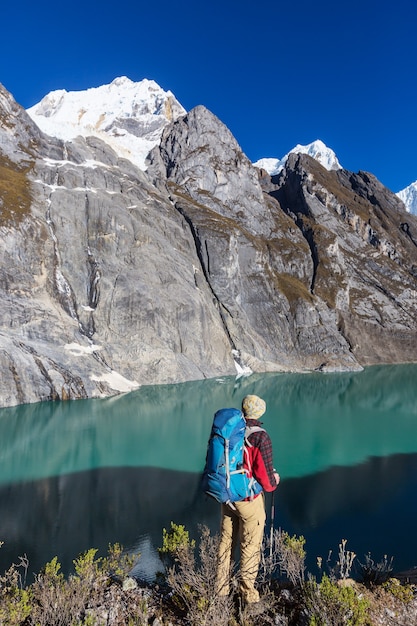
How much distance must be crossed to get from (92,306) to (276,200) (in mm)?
98592

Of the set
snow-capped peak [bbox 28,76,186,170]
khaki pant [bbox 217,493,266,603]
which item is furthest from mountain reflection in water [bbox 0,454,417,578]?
snow-capped peak [bbox 28,76,186,170]

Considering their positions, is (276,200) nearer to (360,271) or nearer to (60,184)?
(360,271)

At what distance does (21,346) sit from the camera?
159 feet

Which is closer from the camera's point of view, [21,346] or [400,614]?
[400,614]

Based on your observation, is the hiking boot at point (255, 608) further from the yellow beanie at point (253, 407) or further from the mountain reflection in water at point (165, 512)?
the mountain reflection in water at point (165, 512)

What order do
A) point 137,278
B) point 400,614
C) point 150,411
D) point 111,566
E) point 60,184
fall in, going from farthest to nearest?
point 60,184 → point 137,278 → point 150,411 → point 111,566 → point 400,614

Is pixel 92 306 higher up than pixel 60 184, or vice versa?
pixel 60 184

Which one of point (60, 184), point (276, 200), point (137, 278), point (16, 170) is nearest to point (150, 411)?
point (137, 278)

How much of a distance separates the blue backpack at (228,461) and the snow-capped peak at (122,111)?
135 metres

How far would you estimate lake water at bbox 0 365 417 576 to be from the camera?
606 inches

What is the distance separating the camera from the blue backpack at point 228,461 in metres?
5.88

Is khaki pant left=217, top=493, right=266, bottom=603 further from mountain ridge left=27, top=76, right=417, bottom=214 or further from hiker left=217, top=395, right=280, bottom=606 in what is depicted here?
mountain ridge left=27, top=76, right=417, bottom=214

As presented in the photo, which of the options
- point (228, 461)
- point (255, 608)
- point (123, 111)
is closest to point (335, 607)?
point (255, 608)

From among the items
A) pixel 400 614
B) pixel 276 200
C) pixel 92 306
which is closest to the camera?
pixel 400 614
